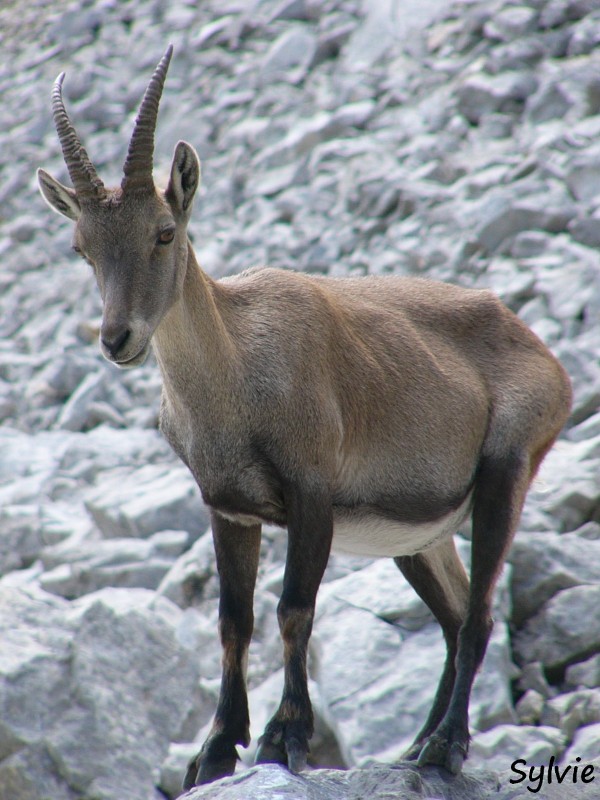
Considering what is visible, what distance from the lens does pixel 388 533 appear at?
6191 mm

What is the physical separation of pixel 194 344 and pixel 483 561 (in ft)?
6.71

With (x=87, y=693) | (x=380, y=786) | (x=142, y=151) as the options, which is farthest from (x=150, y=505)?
(x=380, y=786)

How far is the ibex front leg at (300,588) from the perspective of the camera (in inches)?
208

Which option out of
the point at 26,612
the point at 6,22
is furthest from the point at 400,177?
the point at 6,22

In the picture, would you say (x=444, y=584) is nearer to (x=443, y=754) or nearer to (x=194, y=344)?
(x=443, y=754)

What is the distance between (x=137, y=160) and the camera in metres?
5.43

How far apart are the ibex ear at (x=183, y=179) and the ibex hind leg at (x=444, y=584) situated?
8.45 ft

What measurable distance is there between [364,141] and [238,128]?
10.4 ft

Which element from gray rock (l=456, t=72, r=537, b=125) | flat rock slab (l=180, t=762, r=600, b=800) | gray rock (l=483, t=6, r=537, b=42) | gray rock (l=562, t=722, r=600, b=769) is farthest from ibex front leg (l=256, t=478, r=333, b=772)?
gray rock (l=483, t=6, r=537, b=42)

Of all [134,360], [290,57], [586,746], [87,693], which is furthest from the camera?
[290,57]

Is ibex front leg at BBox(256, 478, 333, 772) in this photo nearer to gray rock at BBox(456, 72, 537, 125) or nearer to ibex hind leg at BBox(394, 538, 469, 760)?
ibex hind leg at BBox(394, 538, 469, 760)

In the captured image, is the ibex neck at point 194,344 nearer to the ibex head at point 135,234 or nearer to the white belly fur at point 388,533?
the ibex head at point 135,234

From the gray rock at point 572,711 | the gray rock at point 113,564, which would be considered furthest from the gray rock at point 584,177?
the gray rock at point 572,711

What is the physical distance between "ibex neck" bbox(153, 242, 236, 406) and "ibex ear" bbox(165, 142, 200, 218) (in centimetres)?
25
